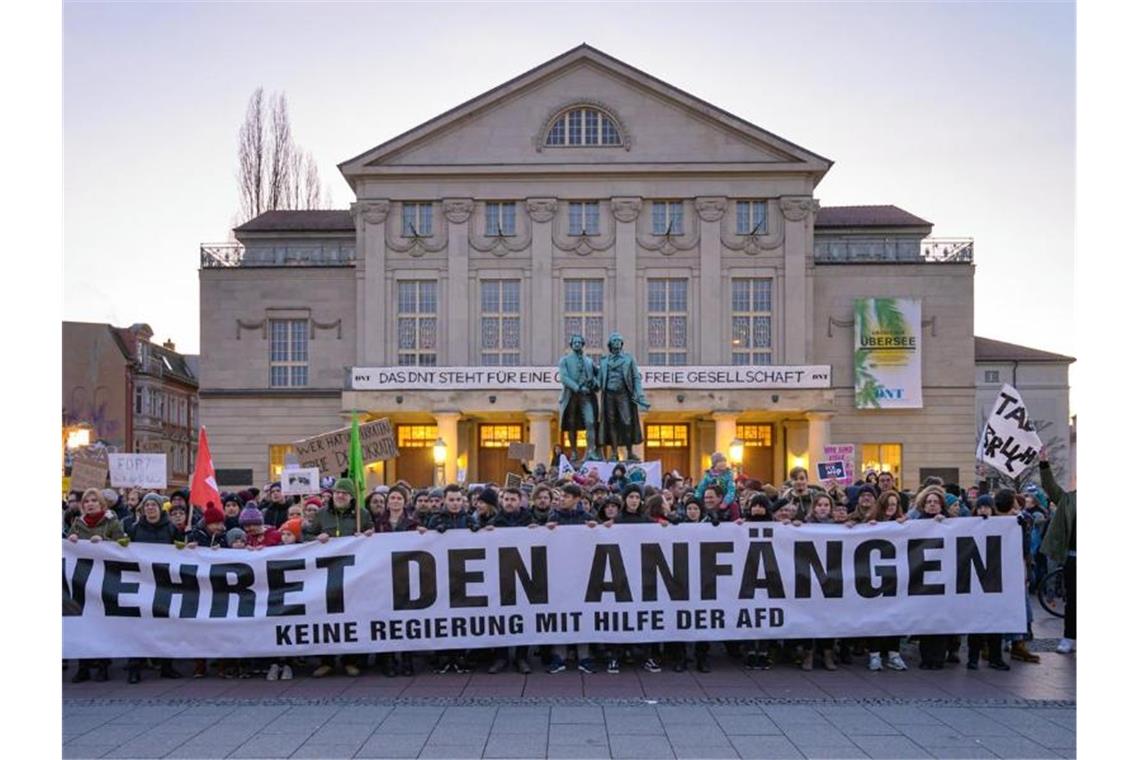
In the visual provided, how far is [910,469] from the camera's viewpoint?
4662 centimetres

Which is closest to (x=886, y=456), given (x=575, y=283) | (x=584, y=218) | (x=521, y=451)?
(x=575, y=283)

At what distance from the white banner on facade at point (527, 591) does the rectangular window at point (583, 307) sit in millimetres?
37019

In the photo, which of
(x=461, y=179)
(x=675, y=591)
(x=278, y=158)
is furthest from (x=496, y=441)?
(x=675, y=591)

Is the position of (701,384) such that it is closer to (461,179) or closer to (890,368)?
(890,368)

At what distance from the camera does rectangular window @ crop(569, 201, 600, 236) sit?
47281 mm

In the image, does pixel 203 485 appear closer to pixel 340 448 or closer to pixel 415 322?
pixel 340 448

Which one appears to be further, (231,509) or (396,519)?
(231,509)

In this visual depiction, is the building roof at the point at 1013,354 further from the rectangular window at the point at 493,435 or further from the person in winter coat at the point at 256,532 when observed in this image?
the person in winter coat at the point at 256,532

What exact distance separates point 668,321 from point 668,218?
189 inches

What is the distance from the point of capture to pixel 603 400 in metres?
17.5

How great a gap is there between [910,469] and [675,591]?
39.7 metres

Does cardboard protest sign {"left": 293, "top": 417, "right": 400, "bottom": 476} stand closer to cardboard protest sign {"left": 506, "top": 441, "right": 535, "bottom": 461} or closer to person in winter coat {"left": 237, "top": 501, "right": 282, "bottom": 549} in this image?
person in winter coat {"left": 237, "top": 501, "right": 282, "bottom": 549}

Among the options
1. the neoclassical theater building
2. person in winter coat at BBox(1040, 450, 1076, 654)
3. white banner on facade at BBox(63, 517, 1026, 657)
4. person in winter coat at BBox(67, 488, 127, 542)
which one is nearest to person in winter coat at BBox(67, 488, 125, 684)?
person in winter coat at BBox(67, 488, 127, 542)

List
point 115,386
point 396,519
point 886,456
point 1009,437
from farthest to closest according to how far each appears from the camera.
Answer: point 115,386 < point 886,456 < point 1009,437 < point 396,519
